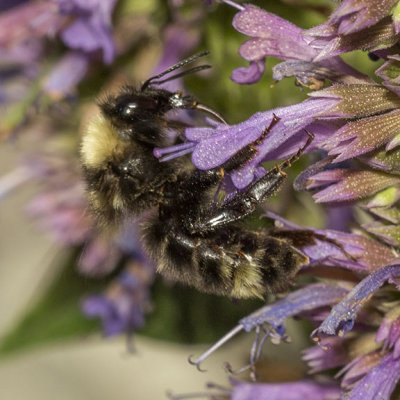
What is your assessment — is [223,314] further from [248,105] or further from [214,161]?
[214,161]

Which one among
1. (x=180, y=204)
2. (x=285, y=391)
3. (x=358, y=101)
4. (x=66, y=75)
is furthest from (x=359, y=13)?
(x=66, y=75)

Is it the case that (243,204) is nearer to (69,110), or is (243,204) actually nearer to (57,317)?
(69,110)

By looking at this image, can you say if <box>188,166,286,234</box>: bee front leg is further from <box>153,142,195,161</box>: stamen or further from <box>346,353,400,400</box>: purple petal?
<box>346,353,400,400</box>: purple petal

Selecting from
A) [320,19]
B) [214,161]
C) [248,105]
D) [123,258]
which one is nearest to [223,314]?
[123,258]

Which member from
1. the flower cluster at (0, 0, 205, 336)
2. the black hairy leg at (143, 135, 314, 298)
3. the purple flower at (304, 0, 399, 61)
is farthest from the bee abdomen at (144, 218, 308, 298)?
the flower cluster at (0, 0, 205, 336)

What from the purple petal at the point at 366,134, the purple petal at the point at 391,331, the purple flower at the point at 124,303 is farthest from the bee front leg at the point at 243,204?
the purple flower at the point at 124,303
